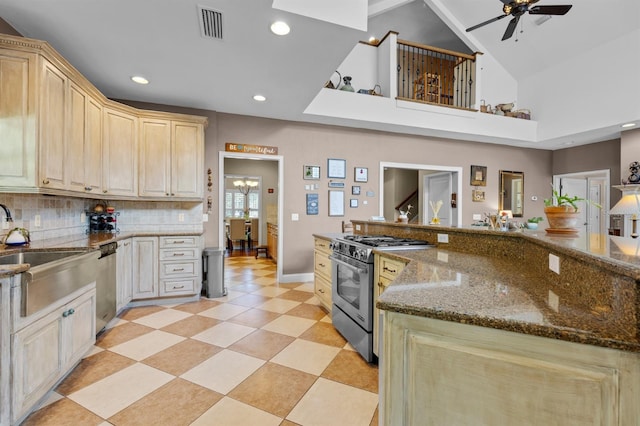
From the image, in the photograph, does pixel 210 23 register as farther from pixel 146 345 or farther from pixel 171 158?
pixel 146 345

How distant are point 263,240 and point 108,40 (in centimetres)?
574

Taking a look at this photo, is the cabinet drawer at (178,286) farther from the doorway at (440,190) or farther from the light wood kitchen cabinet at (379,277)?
the doorway at (440,190)

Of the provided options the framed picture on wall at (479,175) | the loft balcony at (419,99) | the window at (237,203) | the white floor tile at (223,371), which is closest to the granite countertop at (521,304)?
the white floor tile at (223,371)

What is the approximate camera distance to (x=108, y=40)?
2.59m

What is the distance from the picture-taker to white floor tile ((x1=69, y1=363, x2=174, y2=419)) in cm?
176

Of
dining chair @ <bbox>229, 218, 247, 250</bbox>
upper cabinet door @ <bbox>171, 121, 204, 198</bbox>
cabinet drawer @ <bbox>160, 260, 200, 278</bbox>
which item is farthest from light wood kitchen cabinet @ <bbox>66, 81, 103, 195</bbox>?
dining chair @ <bbox>229, 218, 247, 250</bbox>

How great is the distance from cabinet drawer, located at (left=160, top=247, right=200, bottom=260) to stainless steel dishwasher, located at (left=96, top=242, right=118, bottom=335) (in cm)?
63

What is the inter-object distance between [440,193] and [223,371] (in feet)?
19.1

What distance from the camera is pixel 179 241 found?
11.9 ft

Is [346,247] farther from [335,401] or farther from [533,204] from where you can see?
[533,204]

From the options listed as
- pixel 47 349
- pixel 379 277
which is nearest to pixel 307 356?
pixel 379 277

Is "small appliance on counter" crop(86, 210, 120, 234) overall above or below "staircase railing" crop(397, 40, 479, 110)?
below

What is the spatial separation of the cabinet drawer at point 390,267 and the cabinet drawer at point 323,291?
3.78 feet

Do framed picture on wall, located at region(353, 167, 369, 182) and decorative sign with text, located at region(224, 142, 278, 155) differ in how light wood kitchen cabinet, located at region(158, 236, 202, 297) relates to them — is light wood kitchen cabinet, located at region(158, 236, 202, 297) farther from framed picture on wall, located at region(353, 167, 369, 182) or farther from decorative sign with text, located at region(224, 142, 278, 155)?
framed picture on wall, located at region(353, 167, 369, 182)
